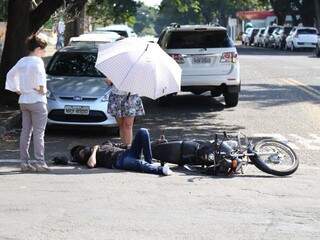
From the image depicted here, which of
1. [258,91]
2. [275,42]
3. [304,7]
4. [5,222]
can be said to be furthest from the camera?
[304,7]

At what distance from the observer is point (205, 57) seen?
15.6 metres

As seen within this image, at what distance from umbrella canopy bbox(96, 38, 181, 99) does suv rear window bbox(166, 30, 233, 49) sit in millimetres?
6588

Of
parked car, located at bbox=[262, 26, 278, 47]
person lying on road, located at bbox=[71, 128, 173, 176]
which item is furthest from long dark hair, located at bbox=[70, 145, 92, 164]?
parked car, located at bbox=[262, 26, 278, 47]

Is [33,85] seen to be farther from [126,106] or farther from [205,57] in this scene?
[205,57]

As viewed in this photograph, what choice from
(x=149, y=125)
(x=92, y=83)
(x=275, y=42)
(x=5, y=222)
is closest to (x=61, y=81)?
(x=92, y=83)

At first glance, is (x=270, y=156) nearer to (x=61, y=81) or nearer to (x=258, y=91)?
(x=61, y=81)

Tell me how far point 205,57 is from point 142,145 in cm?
710

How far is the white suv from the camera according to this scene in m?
15.6

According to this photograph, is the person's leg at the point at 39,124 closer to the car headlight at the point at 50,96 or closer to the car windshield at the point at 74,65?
the car headlight at the point at 50,96

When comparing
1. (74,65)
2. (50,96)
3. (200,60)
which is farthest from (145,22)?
(50,96)

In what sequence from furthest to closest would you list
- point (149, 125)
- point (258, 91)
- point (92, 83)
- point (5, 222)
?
1. point (258, 91)
2. point (149, 125)
3. point (92, 83)
4. point (5, 222)

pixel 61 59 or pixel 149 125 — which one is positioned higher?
pixel 61 59

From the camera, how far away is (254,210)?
6.91 metres

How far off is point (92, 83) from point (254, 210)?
617 centimetres
